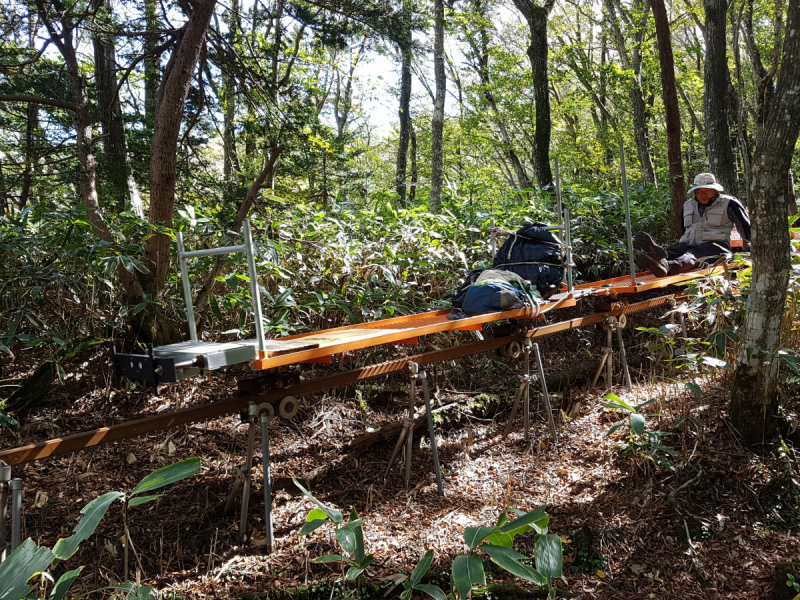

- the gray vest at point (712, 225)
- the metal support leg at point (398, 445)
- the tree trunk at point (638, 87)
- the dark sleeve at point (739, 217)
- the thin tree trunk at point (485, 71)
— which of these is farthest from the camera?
the thin tree trunk at point (485, 71)

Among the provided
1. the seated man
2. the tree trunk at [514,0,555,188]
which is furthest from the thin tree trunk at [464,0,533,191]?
the seated man

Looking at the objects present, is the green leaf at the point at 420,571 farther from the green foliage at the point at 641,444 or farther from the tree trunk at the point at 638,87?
the tree trunk at the point at 638,87

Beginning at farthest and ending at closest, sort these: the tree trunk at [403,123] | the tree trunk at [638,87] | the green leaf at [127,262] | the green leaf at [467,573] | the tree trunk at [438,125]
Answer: the tree trunk at [403,123]
the tree trunk at [638,87]
the tree trunk at [438,125]
the green leaf at [127,262]
the green leaf at [467,573]

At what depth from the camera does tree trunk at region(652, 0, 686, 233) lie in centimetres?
762

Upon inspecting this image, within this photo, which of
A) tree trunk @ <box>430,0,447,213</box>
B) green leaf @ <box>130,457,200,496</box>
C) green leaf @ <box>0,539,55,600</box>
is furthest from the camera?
tree trunk @ <box>430,0,447,213</box>

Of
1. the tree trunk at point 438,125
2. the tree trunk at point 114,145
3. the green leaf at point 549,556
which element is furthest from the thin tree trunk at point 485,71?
the green leaf at point 549,556

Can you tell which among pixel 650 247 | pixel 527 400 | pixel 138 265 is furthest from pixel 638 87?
pixel 138 265

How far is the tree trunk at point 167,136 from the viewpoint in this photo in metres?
4.36

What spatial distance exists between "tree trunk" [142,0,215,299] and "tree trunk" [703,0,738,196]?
6917 millimetres

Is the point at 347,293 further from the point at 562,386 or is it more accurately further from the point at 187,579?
the point at 187,579

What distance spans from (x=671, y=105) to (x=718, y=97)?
34.1 inches

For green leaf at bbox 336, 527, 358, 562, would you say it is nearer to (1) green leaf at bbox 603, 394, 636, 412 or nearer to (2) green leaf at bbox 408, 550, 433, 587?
(2) green leaf at bbox 408, 550, 433, 587

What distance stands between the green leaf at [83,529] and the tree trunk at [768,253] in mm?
3581

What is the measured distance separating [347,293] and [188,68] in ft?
A: 7.13
